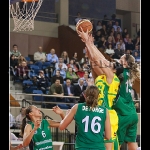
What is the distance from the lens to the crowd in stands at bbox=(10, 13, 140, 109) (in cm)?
978

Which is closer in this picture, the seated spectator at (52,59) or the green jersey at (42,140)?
the green jersey at (42,140)

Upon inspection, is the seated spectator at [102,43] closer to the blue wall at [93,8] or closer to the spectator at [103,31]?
the spectator at [103,31]

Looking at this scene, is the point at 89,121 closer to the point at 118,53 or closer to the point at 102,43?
the point at 118,53

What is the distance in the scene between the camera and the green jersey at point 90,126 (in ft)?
14.2

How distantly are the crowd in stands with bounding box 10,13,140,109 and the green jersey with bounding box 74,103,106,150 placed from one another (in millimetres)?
5069

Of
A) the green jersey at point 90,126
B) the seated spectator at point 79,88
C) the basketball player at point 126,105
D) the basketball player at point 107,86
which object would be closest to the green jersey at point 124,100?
the basketball player at point 126,105

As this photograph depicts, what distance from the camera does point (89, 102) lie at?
14.3 feet

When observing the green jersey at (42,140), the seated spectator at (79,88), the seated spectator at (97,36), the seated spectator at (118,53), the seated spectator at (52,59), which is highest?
the seated spectator at (97,36)

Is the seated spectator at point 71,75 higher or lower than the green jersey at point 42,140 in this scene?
higher

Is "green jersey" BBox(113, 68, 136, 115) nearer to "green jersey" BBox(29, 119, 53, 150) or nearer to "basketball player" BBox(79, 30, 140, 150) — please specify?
"basketball player" BBox(79, 30, 140, 150)

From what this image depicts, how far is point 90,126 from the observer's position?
14.2 ft

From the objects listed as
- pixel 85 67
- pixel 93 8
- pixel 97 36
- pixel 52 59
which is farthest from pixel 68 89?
pixel 93 8
